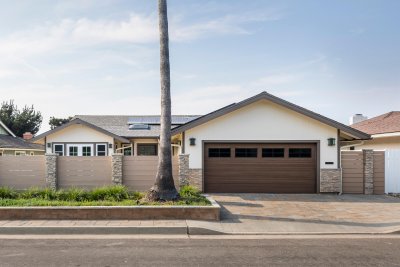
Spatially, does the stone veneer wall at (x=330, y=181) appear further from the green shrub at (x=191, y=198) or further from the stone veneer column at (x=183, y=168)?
the green shrub at (x=191, y=198)

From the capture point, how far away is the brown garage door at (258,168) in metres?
16.7

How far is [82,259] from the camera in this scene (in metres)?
7.05

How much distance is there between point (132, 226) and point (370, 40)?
13436 millimetres

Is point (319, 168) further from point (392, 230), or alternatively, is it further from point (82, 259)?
point (82, 259)

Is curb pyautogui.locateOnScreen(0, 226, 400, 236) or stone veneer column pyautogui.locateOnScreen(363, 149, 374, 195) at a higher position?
stone veneer column pyautogui.locateOnScreen(363, 149, 374, 195)

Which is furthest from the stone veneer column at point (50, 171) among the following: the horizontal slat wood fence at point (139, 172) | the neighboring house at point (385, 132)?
the neighboring house at point (385, 132)

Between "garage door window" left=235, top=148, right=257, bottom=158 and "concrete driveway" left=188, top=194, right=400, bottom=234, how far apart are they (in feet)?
6.30

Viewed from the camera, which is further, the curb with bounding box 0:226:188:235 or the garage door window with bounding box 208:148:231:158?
the garage door window with bounding box 208:148:231:158

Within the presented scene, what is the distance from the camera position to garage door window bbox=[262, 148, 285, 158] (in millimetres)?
16922

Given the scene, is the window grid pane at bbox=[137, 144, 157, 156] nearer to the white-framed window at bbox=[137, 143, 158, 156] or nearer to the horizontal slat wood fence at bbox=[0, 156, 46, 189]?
the white-framed window at bbox=[137, 143, 158, 156]

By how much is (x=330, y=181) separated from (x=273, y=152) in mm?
2719

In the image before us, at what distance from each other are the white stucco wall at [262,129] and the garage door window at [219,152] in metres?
0.47

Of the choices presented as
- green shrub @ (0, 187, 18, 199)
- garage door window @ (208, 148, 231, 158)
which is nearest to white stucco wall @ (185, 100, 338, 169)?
garage door window @ (208, 148, 231, 158)

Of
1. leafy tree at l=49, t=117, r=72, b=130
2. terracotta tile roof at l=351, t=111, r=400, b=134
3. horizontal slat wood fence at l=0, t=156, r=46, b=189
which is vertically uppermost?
leafy tree at l=49, t=117, r=72, b=130
